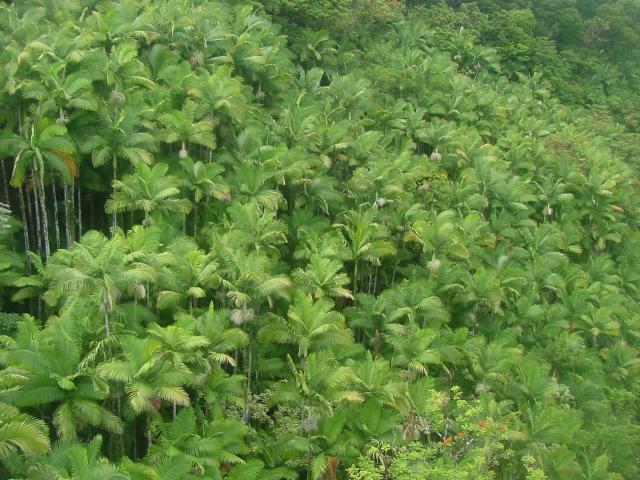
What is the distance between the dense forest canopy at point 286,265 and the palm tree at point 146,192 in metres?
0.07

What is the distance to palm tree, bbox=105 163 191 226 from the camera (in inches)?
628

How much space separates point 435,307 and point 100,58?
1188 centimetres

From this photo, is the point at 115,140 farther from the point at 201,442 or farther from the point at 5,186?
the point at 201,442

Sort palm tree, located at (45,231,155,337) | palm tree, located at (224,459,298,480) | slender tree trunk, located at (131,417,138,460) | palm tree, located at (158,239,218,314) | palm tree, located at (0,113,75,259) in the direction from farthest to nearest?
palm tree, located at (0,113,75,259) → palm tree, located at (158,239,218,314) → slender tree trunk, located at (131,417,138,460) → palm tree, located at (45,231,155,337) → palm tree, located at (224,459,298,480)

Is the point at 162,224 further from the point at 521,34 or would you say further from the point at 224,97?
the point at 521,34

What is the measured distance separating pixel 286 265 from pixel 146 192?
4.42 metres

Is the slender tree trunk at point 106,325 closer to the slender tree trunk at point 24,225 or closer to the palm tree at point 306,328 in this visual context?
the palm tree at point 306,328

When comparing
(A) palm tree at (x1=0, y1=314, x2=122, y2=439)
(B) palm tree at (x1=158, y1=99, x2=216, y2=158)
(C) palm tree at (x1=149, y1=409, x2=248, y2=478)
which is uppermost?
(B) palm tree at (x1=158, y1=99, x2=216, y2=158)

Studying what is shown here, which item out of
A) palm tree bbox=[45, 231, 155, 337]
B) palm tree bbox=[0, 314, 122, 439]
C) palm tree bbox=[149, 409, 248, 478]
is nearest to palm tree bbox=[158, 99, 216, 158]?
palm tree bbox=[45, 231, 155, 337]

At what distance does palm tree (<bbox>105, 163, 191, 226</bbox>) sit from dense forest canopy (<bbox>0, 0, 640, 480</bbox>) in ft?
0.24

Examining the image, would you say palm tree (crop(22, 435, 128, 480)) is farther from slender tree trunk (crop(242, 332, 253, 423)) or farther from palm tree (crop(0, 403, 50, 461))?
slender tree trunk (crop(242, 332, 253, 423))

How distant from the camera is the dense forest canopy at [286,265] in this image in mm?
12391

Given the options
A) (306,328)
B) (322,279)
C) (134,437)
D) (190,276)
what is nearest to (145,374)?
(134,437)

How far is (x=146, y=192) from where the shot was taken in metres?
16.1
